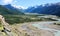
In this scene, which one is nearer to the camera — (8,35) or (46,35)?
(8,35)

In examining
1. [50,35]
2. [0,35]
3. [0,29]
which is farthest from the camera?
[50,35]

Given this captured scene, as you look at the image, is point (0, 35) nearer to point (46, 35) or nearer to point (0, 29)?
point (0, 29)

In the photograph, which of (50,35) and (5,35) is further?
(50,35)

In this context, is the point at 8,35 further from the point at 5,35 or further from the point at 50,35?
the point at 50,35

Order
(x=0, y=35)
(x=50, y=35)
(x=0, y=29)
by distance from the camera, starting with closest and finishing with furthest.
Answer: (x=0, y=35)
(x=0, y=29)
(x=50, y=35)

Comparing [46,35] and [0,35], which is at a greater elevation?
[0,35]

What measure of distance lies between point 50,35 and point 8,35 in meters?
31.7

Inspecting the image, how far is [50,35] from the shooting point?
193 feet

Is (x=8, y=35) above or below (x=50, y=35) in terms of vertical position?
above

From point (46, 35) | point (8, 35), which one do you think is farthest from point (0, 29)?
point (46, 35)

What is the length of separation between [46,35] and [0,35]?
34456 millimetres

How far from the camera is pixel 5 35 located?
92.5 feet

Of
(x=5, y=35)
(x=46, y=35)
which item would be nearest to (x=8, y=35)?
(x=5, y=35)

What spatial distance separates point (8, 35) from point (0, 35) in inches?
119
